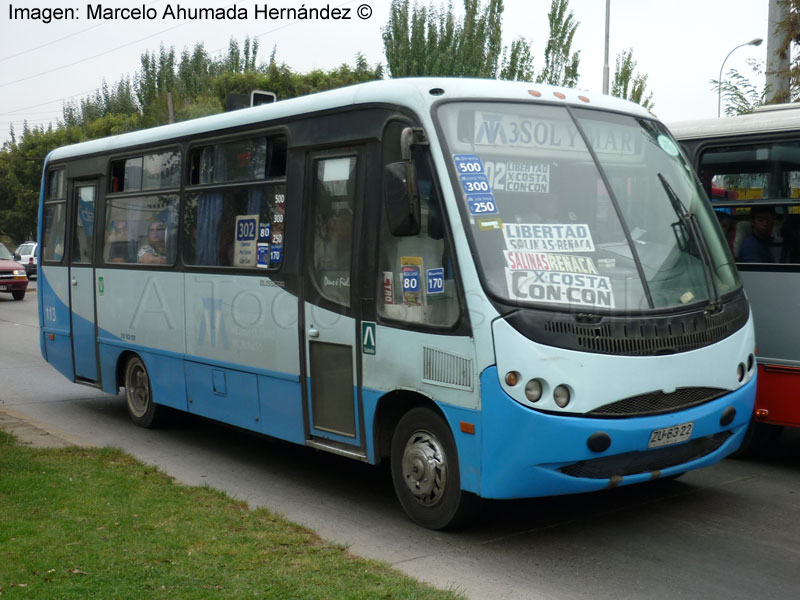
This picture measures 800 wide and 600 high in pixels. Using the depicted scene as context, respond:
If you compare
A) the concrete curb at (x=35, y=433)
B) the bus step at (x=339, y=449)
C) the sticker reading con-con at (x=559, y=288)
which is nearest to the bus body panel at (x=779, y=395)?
the sticker reading con-con at (x=559, y=288)

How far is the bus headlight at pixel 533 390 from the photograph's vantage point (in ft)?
18.1

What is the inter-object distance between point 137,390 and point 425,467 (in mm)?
4889

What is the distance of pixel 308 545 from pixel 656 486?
2886mm

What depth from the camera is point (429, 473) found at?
6.19 m

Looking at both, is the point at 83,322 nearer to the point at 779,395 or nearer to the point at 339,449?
the point at 339,449

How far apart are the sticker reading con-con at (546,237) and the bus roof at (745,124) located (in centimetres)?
278

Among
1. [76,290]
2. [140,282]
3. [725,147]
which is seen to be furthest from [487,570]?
[76,290]

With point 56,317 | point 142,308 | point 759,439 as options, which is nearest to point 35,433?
point 142,308

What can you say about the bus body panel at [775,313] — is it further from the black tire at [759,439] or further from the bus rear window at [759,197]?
the black tire at [759,439]

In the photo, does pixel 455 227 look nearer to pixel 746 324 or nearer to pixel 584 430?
pixel 584 430

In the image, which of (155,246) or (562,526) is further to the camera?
(155,246)

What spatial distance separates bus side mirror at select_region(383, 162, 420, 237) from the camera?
598 centimetres

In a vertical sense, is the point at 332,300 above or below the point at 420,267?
below

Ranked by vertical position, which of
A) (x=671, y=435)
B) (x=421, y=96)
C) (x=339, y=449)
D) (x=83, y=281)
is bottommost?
(x=339, y=449)
